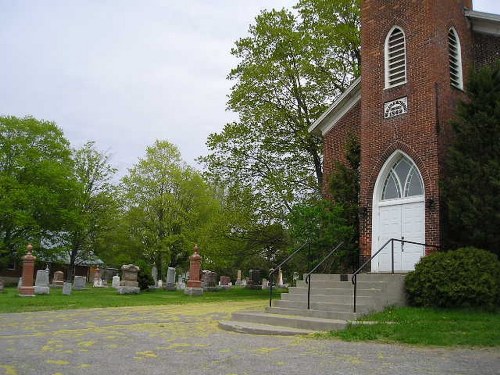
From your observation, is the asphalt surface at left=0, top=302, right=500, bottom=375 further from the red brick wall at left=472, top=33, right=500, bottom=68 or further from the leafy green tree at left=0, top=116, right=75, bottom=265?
the leafy green tree at left=0, top=116, right=75, bottom=265

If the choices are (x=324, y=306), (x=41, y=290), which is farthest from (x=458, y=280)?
(x=41, y=290)

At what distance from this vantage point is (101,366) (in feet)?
20.3

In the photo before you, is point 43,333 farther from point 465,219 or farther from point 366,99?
point 366,99

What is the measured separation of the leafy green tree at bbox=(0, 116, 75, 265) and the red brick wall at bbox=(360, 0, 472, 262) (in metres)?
26.3

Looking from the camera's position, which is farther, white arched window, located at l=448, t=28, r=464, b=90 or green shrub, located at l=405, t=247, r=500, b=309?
white arched window, located at l=448, t=28, r=464, b=90

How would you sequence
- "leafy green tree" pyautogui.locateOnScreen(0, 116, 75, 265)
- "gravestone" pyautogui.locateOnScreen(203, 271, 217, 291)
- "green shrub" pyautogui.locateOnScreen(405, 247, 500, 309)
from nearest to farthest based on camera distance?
1. "green shrub" pyautogui.locateOnScreen(405, 247, 500, 309)
2. "gravestone" pyautogui.locateOnScreen(203, 271, 217, 291)
3. "leafy green tree" pyautogui.locateOnScreen(0, 116, 75, 265)

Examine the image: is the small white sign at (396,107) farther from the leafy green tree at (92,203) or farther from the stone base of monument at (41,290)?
the leafy green tree at (92,203)

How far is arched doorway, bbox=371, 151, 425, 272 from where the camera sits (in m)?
13.6

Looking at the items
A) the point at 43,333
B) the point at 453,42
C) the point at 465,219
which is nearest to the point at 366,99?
the point at 453,42

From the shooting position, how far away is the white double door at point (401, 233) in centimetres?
1352

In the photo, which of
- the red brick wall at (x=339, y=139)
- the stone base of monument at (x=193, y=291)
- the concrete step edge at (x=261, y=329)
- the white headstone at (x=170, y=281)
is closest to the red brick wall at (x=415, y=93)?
the red brick wall at (x=339, y=139)

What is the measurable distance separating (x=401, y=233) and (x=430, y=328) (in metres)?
5.24

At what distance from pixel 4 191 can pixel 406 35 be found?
28575mm

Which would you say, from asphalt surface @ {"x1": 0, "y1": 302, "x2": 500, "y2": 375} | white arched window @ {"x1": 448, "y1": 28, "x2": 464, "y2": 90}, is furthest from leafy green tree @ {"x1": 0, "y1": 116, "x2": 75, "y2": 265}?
white arched window @ {"x1": 448, "y1": 28, "x2": 464, "y2": 90}
